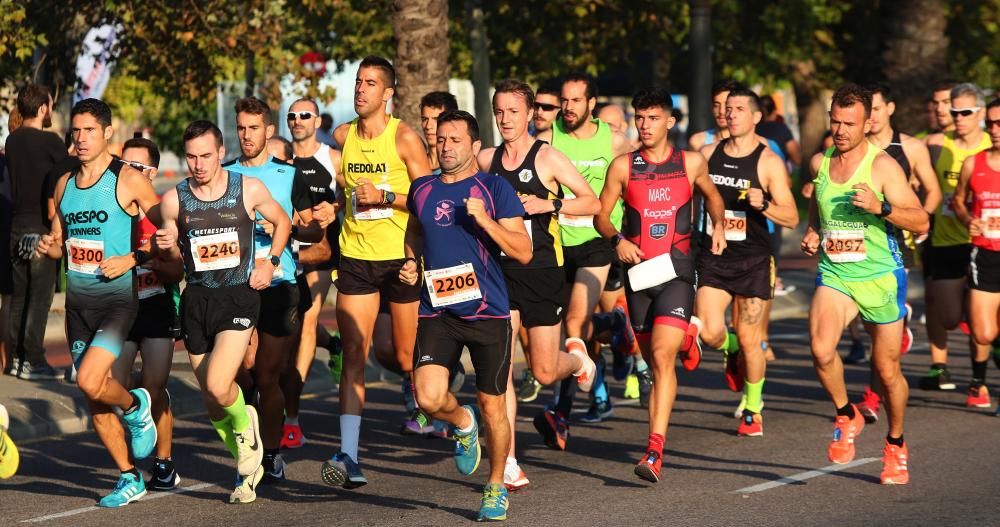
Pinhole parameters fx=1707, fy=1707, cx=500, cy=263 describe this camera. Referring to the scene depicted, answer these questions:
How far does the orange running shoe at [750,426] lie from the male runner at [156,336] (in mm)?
3622

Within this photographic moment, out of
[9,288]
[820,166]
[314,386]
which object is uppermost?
[820,166]

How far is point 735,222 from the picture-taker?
1105cm

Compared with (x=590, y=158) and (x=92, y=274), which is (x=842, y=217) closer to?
(x=590, y=158)

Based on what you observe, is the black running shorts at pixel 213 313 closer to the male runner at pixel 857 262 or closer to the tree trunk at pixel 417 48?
the male runner at pixel 857 262

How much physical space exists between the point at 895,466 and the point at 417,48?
24.9 ft

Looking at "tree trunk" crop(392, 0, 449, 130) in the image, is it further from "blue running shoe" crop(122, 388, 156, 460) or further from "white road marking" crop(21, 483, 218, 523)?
"blue running shoe" crop(122, 388, 156, 460)

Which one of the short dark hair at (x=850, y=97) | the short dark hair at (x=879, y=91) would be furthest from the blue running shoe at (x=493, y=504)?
the short dark hair at (x=879, y=91)

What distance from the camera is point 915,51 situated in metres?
24.4

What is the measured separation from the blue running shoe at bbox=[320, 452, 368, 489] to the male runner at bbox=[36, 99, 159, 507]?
94 cm

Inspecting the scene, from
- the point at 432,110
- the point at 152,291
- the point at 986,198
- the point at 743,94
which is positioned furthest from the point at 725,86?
the point at 152,291

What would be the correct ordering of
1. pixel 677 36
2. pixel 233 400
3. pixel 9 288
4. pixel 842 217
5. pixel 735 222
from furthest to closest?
1. pixel 677 36
2. pixel 9 288
3. pixel 735 222
4. pixel 842 217
5. pixel 233 400

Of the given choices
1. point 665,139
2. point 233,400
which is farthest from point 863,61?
point 233,400

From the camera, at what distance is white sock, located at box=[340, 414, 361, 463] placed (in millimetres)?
9062

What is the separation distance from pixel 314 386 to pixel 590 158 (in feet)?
11.1
